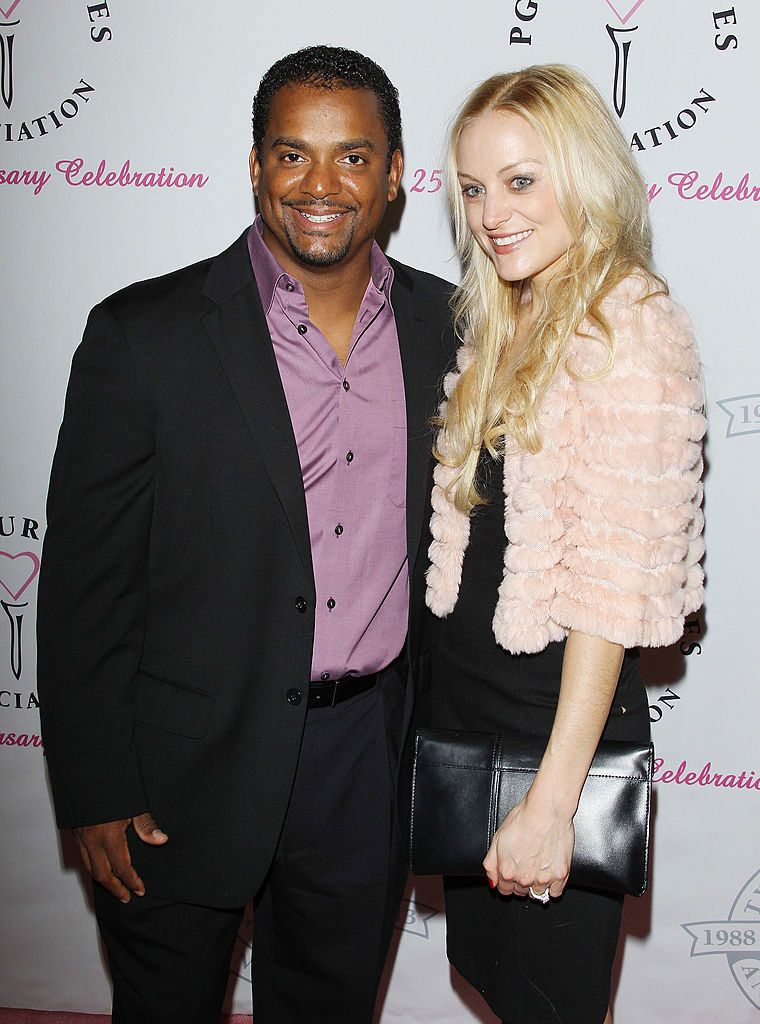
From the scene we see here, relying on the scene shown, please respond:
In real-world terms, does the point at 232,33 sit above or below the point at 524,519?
above

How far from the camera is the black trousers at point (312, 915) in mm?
1956

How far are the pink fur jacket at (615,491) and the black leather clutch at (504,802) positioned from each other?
0.65 ft

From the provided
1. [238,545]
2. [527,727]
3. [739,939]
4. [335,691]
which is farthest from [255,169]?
[739,939]

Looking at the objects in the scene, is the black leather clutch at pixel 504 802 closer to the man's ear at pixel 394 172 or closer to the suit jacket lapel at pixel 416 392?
the suit jacket lapel at pixel 416 392

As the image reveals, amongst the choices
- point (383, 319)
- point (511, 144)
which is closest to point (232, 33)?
point (383, 319)

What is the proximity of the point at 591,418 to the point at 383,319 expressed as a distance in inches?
24.6

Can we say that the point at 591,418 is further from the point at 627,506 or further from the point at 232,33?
the point at 232,33

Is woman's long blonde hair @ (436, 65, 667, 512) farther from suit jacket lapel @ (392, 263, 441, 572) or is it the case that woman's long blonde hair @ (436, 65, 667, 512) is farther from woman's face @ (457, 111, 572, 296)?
suit jacket lapel @ (392, 263, 441, 572)

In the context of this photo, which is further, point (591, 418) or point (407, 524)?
point (407, 524)

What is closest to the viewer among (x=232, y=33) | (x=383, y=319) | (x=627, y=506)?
(x=627, y=506)

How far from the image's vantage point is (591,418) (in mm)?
1510

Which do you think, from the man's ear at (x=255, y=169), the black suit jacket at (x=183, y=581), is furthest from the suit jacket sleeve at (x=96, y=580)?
the man's ear at (x=255, y=169)

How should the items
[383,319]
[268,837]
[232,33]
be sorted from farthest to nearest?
[232,33] < [383,319] < [268,837]

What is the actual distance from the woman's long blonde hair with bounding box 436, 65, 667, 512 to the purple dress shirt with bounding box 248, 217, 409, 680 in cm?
19
